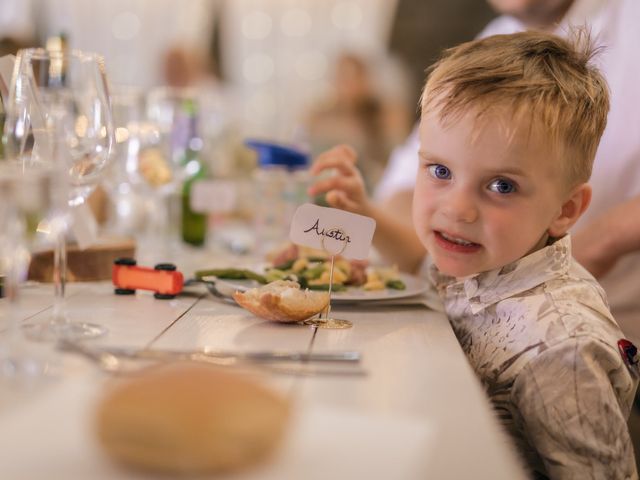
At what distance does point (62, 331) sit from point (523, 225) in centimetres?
61

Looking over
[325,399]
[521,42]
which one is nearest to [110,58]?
[521,42]

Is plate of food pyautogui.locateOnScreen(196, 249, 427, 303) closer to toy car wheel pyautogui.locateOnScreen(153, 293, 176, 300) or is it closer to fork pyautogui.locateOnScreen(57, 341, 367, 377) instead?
toy car wheel pyautogui.locateOnScreen(153, 293, 176, 300)

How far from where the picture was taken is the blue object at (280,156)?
1811 mm

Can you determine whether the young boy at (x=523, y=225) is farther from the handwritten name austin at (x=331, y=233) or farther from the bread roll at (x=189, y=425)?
the bread roll at (x=189, y=425)

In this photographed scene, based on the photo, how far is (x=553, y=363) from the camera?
95 centimetres

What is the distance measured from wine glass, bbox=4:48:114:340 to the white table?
11 cm

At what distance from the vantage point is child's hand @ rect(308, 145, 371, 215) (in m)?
1.37

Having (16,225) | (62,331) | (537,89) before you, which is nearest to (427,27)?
(537,89)

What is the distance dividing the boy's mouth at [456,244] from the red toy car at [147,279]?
392 mm

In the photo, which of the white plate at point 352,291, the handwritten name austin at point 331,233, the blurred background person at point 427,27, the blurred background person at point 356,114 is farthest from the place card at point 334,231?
the blurred background person at point 427,27

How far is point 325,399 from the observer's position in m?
0.67

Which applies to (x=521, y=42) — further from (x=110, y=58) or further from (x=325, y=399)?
(x=110, y=58)

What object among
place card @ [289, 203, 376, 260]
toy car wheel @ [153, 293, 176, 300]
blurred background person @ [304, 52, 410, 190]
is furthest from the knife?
blurred background person @ [304, 52, 410, 190]

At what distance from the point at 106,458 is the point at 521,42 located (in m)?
0.86
